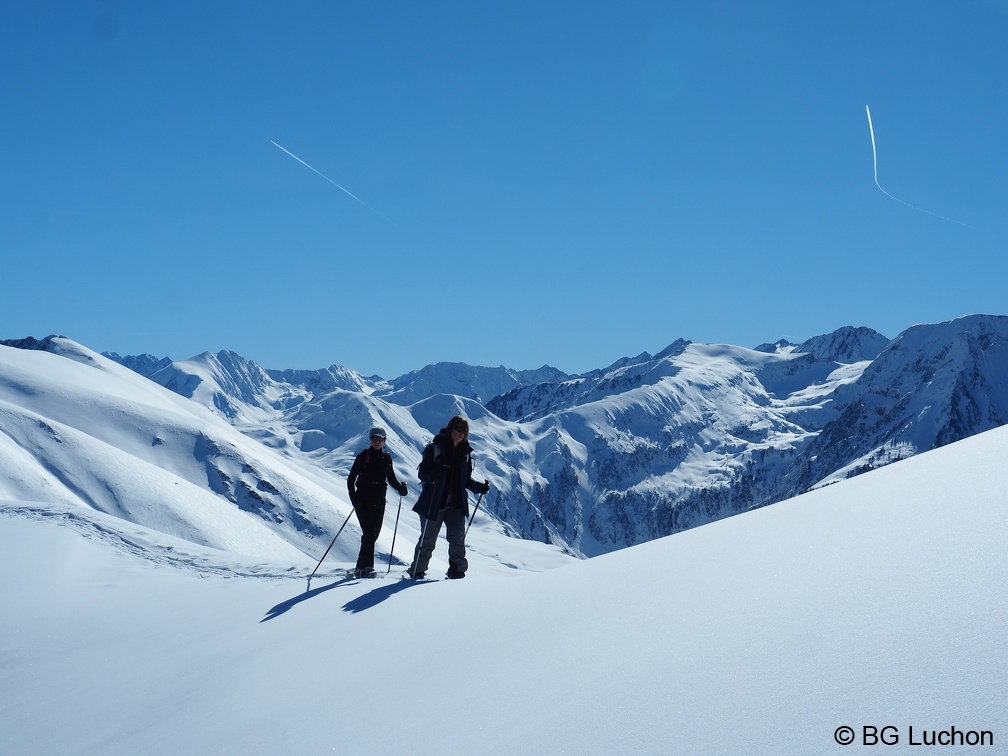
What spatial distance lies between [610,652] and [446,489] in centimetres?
623

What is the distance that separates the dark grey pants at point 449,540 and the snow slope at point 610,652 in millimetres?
1269

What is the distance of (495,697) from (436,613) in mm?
3094

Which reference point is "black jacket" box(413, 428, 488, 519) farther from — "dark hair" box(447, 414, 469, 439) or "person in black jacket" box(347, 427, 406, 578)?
"person in black jacket" box(347, 427, 406, 578)

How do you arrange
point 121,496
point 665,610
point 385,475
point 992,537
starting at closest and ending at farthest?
point 992,537 < point 665,610 < point 385,475 < point 121,496

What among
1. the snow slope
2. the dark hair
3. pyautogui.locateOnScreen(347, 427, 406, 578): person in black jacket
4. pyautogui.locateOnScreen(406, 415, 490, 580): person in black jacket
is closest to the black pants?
pyautogui.locateOnScreen(347, 427, 406, 578): person in black jacket

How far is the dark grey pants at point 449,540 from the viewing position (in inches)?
425

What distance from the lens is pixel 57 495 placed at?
3294 cm

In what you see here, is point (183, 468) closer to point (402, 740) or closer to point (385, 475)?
point (385, 475)

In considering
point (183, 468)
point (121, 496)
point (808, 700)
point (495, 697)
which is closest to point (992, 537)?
point (808, 700)

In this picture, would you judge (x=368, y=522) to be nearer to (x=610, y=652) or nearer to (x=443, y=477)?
(x=443, y=477)

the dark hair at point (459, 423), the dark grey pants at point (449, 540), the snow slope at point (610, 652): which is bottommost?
the snow slope at point (610, 652)

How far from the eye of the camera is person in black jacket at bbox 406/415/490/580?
10.7 m

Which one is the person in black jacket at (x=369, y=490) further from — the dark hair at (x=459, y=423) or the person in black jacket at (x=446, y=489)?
the dark hair at (x=459, y=423)

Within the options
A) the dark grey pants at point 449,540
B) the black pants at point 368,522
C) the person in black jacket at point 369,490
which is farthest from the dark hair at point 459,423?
the black pants at point 368,522
